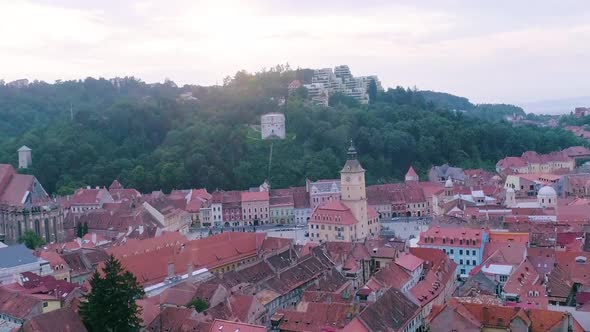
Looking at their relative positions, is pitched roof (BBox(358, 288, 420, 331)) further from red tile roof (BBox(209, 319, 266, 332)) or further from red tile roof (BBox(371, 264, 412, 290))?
red tile roof (BBox(209, 319, 266, 332))

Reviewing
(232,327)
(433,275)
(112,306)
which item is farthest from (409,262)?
(112,306)

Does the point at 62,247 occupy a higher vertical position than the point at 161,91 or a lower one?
lower

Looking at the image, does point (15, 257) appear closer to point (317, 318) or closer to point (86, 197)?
point (317, 318)

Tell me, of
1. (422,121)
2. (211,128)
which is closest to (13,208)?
(211,128)

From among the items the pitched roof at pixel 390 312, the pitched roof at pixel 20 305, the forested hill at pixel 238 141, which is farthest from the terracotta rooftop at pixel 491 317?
the forested hill at pixel 238 141

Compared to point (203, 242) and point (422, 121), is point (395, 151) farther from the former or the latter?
point (203, 242)
